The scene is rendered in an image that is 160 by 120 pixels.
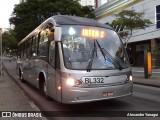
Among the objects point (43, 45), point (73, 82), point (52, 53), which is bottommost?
point (73, 82)

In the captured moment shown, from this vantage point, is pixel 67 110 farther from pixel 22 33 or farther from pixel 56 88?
pixel 22 33

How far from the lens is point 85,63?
7.97 metres

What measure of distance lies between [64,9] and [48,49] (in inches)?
862

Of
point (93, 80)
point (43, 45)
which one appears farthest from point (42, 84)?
point (93, 80)

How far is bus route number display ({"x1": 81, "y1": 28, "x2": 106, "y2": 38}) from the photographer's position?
845cm

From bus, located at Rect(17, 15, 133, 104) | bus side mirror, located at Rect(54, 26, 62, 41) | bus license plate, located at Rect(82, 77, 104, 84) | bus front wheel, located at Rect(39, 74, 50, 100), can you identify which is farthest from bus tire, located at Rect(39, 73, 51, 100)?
bus license plate, located at Rect(82, 77, 104, 84)

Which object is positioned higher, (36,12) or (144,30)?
(36,12)

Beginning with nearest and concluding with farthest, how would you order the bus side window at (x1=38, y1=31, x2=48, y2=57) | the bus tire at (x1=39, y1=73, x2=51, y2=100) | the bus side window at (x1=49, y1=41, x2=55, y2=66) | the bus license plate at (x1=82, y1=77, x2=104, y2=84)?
the bus license plate at (x1=82, y1=77, x2=104, y2=84)
the bus side window at (x1=49, y1=41, x2=55, y2=66)
the bus side window at (x1=38, y1=31, x2=48, y2=57)
the bus tire at (x1=39, y1=73, x2=51, y2=100)

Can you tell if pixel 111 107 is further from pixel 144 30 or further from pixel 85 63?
pixel 144 30

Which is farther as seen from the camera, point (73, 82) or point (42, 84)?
point (42, 84)

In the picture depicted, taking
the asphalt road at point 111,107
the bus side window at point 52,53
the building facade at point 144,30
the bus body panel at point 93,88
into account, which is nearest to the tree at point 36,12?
the building facade at point 144,30

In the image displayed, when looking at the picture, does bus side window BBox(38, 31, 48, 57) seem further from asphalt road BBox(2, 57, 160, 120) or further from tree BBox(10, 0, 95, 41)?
tree BBox(10, 0, 95, 41)

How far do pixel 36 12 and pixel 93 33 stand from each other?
22842 millimetres

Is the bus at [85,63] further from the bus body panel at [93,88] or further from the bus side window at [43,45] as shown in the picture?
the bus side window at [43,45]
